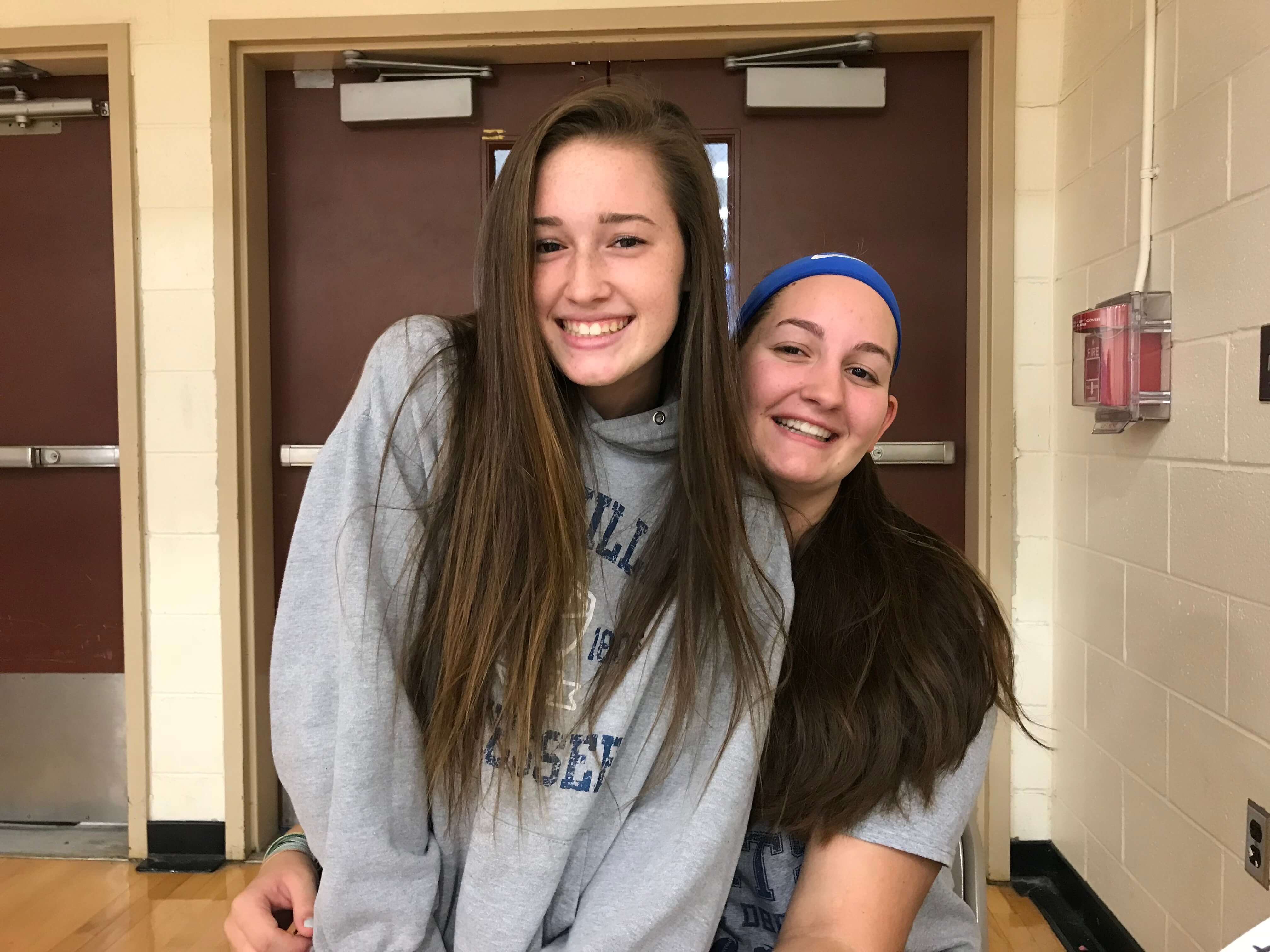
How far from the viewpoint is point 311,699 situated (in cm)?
99

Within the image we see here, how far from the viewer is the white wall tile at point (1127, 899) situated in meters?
1.80

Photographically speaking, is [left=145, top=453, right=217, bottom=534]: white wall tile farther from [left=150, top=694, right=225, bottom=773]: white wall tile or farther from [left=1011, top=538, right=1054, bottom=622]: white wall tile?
[left=1011, top=538, right=1054, bottom=622]: white wall tile

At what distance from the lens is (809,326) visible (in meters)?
1.12

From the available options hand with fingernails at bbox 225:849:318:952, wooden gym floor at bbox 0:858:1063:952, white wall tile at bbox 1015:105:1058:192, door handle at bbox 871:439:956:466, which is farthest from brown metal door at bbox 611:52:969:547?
hand with fingernails at bbox 225:849:318:952

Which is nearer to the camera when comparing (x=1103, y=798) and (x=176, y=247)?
(x=1103, y=798)

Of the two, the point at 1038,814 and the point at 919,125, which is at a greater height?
the point at 919,125

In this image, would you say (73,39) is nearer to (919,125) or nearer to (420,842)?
(919,125)

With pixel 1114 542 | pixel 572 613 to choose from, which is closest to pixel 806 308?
pixel 572 613

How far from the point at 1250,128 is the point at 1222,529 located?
2.11ft

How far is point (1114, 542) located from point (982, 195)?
2.98 feet

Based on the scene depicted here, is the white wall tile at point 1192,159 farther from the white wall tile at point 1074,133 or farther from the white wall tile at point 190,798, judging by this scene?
the white wall tile at point 190,798

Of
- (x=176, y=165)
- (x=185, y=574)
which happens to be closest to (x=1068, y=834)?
(x=185, y=574)

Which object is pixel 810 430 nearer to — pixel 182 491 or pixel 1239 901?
pixel 1239 901

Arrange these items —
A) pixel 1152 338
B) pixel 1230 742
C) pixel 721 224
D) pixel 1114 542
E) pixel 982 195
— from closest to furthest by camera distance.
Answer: pixel 721 224, pixel 1230 742, pixel 1152 338, pixel 1114 542, pixel 982 195
